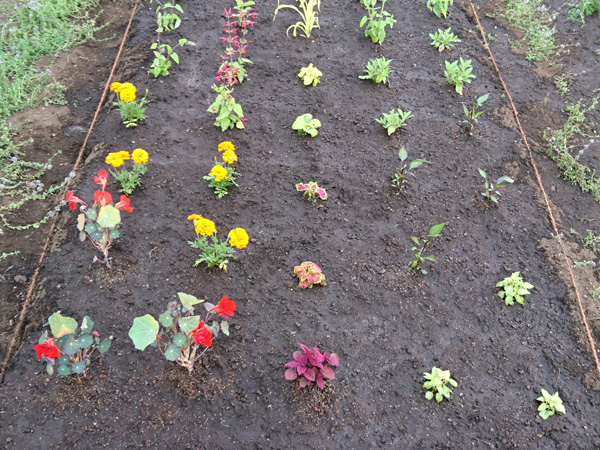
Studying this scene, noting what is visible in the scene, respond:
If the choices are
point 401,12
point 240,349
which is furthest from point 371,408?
point 401,12

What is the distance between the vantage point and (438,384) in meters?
2.52

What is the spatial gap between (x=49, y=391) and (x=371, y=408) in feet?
5.45

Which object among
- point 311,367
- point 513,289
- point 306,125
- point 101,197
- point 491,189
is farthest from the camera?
point 306,125

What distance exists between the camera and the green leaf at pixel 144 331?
208 cm

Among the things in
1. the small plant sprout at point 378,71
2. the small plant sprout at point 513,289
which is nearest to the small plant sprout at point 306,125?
the small plant sprout at point 378,71

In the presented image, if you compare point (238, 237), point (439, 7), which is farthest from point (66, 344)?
point (439, 7)

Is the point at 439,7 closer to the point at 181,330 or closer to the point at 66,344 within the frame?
the point at 181,330

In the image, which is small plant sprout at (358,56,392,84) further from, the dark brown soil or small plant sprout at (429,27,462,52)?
small plant sprout at (429,27,462,52)

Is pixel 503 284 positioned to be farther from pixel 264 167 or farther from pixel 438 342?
pixel 264 167

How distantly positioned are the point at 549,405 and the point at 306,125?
2.45 metres

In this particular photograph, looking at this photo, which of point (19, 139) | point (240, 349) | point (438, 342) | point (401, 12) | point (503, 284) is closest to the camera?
point (240, 349)

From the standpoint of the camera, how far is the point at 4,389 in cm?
239

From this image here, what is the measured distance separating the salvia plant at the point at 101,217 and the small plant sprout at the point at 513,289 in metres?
2.32

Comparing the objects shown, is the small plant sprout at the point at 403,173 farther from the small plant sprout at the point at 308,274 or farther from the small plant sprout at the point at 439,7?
the small plant sprout at the point at 439,7
